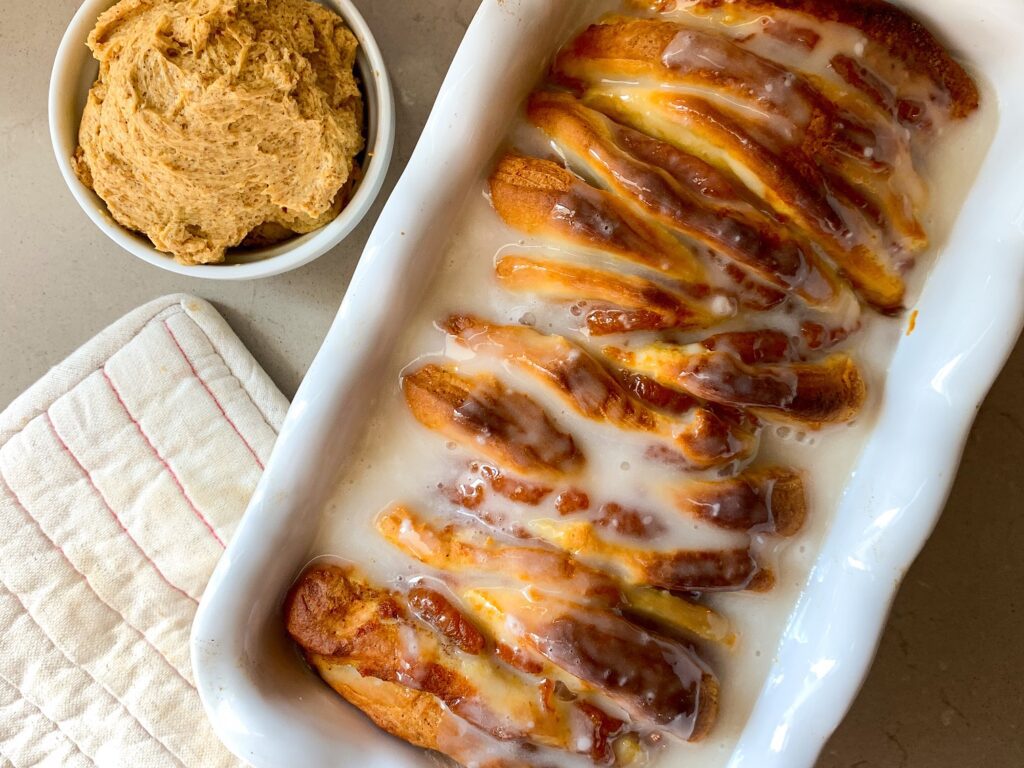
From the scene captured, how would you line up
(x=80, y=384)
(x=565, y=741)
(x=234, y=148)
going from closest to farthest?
(x=565, y=741)
(x=234, y=148)
(x=80, y=384)

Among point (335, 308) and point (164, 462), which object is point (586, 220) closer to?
point (335, 308)

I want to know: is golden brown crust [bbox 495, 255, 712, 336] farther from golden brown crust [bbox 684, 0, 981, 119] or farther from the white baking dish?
golden brown crust [bbox 684, 0, 981, 119]

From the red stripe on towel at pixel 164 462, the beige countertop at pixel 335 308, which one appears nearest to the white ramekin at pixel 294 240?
the beige countertop at pixel 335 308

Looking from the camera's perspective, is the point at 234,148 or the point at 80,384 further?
the point at 80,384

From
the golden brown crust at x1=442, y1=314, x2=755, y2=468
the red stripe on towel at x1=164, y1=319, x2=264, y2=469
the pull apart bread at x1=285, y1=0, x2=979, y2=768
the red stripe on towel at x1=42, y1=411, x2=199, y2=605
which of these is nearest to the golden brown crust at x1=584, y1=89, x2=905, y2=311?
the pull apart bread at x1=285, y1=0, x2=979, y2=768

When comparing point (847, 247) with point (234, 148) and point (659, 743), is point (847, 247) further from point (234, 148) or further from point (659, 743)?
point (234, 148)

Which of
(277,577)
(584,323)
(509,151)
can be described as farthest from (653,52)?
(277,577)

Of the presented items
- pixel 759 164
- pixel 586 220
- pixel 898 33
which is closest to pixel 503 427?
pixel 586 220
